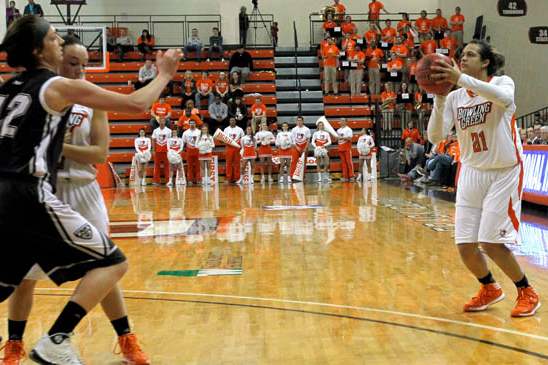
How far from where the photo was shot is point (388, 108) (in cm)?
2431

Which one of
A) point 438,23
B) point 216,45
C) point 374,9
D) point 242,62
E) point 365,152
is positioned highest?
point 374,9

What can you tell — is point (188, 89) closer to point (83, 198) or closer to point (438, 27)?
point (438, 27)

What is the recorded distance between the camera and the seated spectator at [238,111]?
23312 mm

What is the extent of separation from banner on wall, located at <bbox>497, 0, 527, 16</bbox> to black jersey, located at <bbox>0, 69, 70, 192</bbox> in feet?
39.3

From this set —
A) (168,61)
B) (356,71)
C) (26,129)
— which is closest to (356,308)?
(168,61)

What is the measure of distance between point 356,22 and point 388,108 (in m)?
6.02

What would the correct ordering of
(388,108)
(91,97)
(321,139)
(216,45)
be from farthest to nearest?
(216,45) < (388,108) < (321,139) < (91,97)

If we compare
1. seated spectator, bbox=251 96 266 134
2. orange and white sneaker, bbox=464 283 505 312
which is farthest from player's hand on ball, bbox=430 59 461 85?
seated spectator, bbox=251 96 266 134

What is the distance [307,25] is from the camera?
29.2 meters

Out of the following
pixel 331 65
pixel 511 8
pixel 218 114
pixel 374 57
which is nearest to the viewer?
pixel 511 8

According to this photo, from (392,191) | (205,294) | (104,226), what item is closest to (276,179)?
(392,191)

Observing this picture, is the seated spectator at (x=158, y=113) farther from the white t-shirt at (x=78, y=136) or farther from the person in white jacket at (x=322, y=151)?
the white t-shirt at (x=78, y=136)

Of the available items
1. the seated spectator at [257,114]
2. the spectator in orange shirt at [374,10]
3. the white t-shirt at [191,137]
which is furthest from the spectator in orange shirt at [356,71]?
the white t-shirt at [191,137]

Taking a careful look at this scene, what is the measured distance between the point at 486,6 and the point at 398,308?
84.8ft
